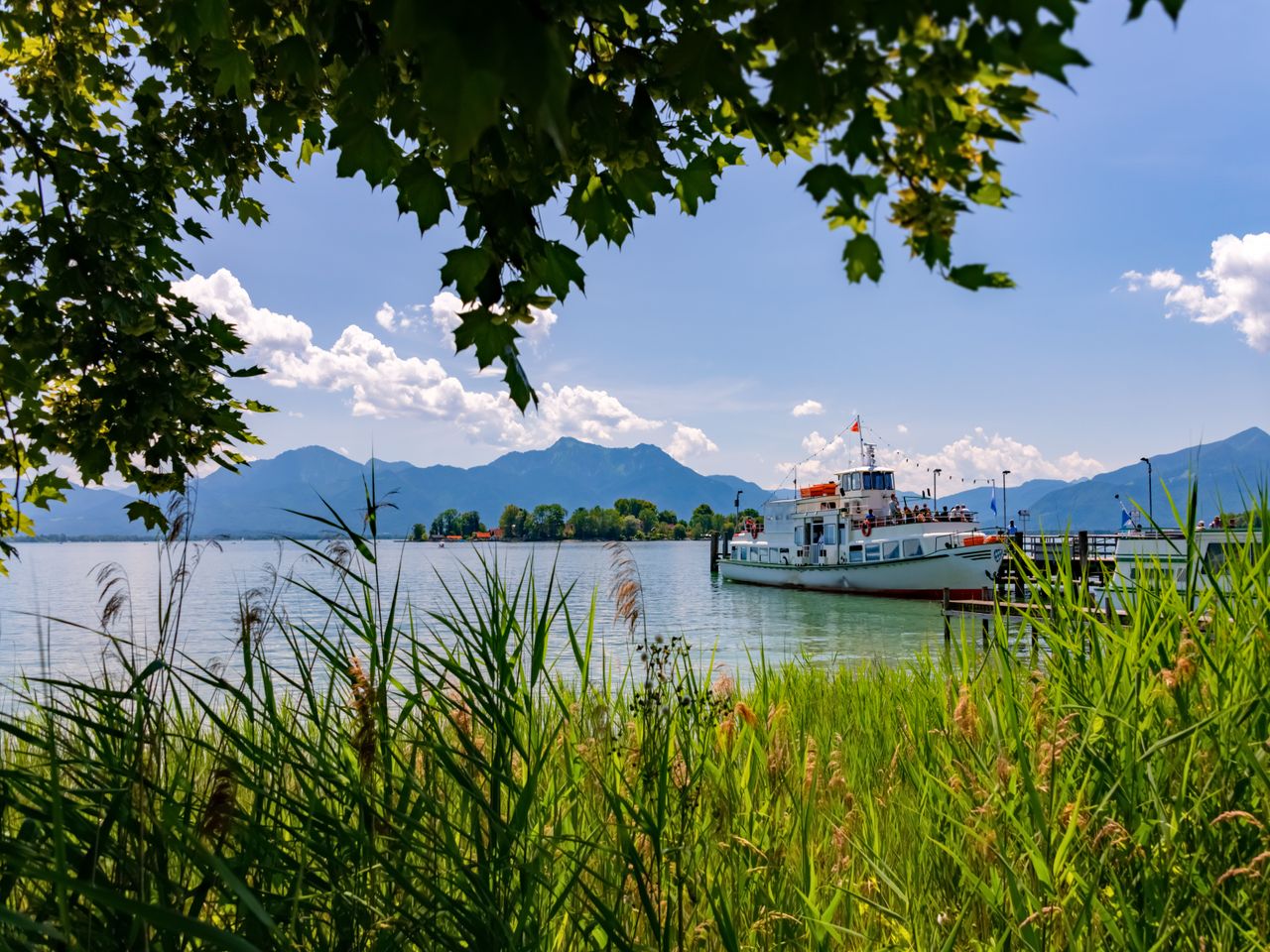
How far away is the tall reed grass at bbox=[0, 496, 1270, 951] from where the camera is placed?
5.85ft

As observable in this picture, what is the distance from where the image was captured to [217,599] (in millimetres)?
39750

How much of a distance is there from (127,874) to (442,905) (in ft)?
2.23

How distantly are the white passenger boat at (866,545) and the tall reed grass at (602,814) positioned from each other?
110ft

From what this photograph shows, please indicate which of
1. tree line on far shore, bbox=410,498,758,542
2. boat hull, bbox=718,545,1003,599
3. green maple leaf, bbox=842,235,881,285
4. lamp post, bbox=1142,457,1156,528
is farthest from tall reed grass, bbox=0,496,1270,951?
tree line on far shore, bbox=410,498,758,542

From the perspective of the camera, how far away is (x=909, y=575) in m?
39.3

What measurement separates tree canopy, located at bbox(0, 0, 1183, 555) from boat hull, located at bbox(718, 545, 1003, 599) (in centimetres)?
3407

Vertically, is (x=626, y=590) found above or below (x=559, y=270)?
below

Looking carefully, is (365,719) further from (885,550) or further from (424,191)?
(885,550)

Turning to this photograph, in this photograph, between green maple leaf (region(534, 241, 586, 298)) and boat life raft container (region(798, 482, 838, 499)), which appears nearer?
green maple leaf (region(534, 241, 586, 298))

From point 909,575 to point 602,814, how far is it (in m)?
39.0

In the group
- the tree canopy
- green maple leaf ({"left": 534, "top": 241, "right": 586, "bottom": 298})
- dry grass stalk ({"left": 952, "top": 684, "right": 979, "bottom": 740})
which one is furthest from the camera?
dry grass stalk ({"left": 952, "top": 684, "right": 979, "bottom": 740})

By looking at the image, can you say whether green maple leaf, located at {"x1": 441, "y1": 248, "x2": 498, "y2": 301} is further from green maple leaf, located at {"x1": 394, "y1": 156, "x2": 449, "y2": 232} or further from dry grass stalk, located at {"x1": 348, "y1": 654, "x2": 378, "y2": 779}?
dry grass stalk, located at {"x1": 348, "y1": 654, "x2": 378, "y2": 779}

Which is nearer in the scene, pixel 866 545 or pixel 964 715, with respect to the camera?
pixel 964 715

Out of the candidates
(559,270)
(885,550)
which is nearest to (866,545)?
(885,550)
